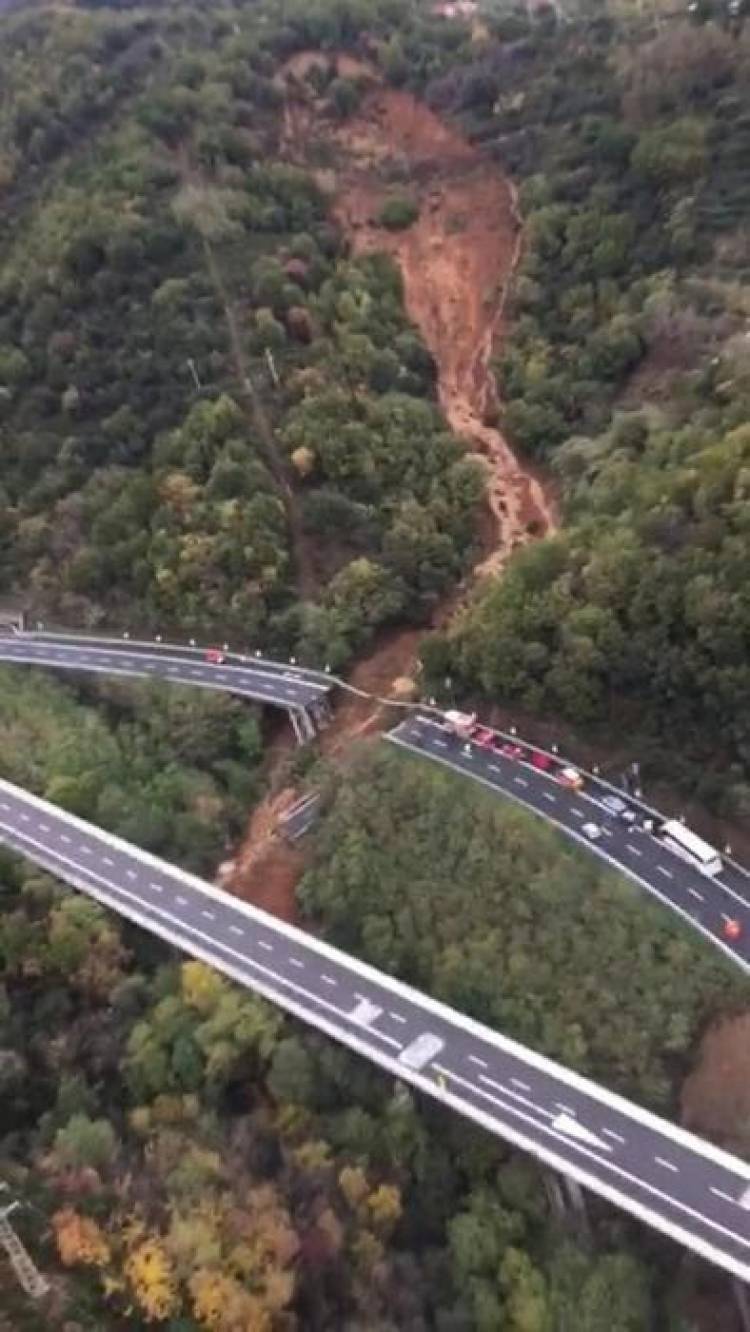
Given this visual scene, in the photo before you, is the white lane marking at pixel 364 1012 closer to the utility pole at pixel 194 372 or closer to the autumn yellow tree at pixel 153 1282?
the autumn yellow tree at pixel 153 1282

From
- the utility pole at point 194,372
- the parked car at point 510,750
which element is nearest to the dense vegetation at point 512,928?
the parked car at point 510,750

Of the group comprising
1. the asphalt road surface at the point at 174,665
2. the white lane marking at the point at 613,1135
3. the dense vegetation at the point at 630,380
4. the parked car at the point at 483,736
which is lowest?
the white lane marking at the point at 613,1135

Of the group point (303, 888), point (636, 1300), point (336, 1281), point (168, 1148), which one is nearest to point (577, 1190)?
point (636, 1300)

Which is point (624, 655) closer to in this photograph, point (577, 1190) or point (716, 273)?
point (577, 1190)

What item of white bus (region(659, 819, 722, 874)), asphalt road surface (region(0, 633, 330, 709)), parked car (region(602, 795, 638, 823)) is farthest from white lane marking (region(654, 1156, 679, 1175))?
asphalt road surface (region(0, 633, 330, 709))

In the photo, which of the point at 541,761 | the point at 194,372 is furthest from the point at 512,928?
the point at 194,372
